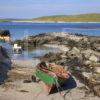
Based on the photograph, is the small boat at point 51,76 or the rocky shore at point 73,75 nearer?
the rocky shore at point 73,75

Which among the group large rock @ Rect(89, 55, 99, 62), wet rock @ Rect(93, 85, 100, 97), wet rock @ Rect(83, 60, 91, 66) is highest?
wet rock @ Rect(93, 85, 100, 97)

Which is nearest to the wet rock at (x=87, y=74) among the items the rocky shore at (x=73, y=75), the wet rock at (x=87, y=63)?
the rocky shore at (x=73, y=75)

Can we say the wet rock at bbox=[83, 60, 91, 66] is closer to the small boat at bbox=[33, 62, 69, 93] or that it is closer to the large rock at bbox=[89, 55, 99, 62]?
the large rock at bbox=[89, 55, 99, 62]

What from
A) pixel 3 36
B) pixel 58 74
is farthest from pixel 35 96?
pixel 3 36

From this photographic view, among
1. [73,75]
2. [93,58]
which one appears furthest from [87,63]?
[73,75]

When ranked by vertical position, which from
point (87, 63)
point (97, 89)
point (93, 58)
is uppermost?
point (97, 89)

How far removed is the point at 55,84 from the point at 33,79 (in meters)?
4.80

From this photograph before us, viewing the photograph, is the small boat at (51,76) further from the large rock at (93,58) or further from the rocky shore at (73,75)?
the large rock at (93,58)

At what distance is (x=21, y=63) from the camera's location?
44906 mm

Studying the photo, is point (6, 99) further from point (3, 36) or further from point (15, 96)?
point (3, 36)

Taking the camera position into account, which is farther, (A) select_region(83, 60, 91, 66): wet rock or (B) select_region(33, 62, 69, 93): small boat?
(A) select_region(83, 60, 91, 66): wet rock

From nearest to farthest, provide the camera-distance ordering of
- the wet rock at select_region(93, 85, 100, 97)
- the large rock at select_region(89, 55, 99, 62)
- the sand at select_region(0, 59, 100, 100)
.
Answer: the sand at select_region(0, 59, 100, 100)
the wet rock at select_region(93, 85, 100, 97)
the large rock at select_region(89, 55, 99, 62)

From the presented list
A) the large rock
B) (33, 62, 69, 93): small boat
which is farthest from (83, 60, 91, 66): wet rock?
(33, 62, 69, 93): small boat

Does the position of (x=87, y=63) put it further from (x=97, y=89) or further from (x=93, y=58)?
(x=97, y=89)
